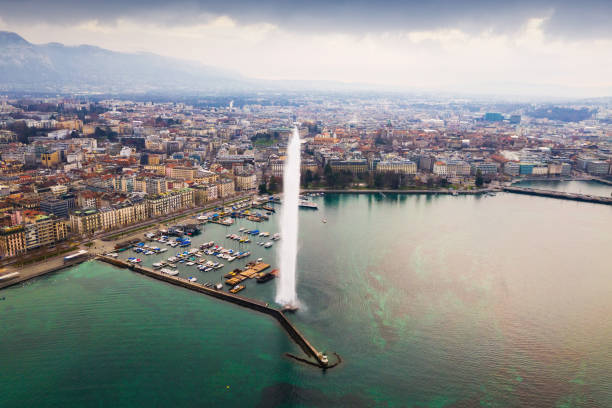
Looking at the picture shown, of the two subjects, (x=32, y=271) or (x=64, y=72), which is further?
(x=64, y=72)

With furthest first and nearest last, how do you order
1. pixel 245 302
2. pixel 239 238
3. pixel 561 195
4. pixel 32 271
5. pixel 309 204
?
pixel 561 195, pixel 309 204, pixel 239 238, pixel 32 271, pixel 245 302

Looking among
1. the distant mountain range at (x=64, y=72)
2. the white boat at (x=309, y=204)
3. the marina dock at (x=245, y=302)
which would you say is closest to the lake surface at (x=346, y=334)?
the marina dock at (x=245, y=302)

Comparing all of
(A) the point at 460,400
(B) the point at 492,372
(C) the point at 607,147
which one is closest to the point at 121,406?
(A) the point at 460,400

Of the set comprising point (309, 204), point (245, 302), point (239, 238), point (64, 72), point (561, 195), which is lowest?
point (245, 302)

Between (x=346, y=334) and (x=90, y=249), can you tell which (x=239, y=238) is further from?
(x=346, y=334)

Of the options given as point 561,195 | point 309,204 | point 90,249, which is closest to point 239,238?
point 90,249

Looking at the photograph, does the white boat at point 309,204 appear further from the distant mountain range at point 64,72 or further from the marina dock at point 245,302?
the distant mountain range at point 64,72

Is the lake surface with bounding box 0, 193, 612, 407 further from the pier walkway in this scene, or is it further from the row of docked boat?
the pier walkway
